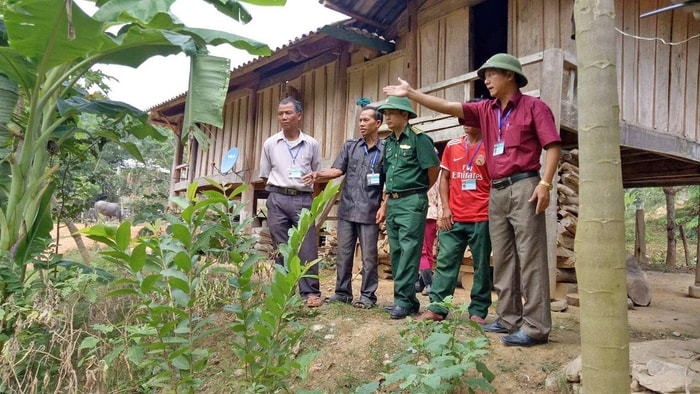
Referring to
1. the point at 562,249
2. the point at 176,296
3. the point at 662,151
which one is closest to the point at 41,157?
the point at 176,296

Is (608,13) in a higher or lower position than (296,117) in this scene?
lower

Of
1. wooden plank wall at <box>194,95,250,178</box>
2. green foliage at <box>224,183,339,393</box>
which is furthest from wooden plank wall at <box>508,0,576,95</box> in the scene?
wooden plank wall at <box>194,95,250,178</box>

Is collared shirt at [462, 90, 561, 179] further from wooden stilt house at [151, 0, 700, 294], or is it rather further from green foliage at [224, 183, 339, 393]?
wooden stilt house at [151, 0, 700, 294]

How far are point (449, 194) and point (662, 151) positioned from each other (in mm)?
4231

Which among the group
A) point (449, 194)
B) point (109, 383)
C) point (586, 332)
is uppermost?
point (449, 194)

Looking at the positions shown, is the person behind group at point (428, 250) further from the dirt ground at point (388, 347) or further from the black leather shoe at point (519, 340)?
the black leather shoe at point (519, 340)

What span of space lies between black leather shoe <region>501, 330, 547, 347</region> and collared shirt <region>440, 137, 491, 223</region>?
0.81 m

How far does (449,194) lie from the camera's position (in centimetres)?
360

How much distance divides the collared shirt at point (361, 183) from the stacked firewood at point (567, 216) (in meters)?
2.54

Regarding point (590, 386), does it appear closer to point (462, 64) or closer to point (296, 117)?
point (296, 117)

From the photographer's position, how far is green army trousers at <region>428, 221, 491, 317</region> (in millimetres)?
3230

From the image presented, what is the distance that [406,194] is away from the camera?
11.4 ft

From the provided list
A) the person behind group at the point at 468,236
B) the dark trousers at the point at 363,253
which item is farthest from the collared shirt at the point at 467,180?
the dark trousers at the point at 363,253

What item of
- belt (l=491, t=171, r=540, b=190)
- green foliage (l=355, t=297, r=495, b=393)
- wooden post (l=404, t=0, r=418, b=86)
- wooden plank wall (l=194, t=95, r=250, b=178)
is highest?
wooden post (l=404, t=0, r=418, b=86)
